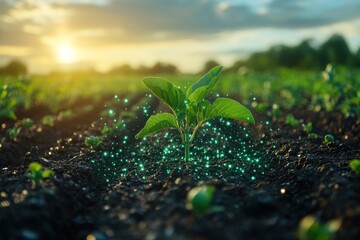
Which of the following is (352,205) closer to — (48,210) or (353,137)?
(48,210)

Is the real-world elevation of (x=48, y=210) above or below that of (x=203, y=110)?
below

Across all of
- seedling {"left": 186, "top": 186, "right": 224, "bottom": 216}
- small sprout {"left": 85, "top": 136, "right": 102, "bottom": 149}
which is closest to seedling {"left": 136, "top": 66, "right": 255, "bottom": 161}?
small sprout {"left": 85, "top": 136, "right": 102, "bottom": 149}

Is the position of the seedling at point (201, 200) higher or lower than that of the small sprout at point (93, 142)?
higher

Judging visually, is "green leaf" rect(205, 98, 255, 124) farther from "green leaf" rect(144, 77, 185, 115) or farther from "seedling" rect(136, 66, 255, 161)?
"green leaf" rect(144, 77, 185, 115)

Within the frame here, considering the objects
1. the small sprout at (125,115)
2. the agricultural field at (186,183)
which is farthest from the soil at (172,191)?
the small sprout at (125,115)

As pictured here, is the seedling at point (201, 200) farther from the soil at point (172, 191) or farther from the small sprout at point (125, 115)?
the small sprout at point (125, 115)

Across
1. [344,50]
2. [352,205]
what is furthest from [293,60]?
[352,205]

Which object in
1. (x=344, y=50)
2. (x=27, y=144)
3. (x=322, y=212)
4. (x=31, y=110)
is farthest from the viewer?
(x=344, y=50)
